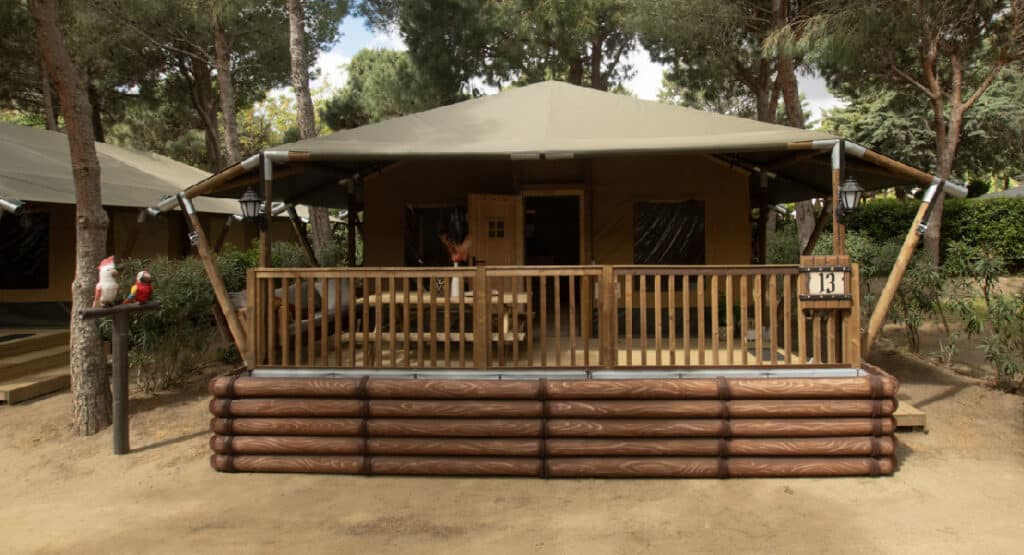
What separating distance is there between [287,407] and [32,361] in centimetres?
504

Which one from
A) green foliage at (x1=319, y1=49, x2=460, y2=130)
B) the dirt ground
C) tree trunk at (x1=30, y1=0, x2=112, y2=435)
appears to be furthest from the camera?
green foliage at (x1=319, y1=49, x2=460, y2=130)

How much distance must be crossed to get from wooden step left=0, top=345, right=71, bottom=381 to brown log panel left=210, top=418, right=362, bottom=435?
4298 mm

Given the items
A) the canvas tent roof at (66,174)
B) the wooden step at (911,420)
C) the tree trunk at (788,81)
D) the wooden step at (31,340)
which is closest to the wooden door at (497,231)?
the wooden step at (911,420)

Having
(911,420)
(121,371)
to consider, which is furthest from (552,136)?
(121,371)

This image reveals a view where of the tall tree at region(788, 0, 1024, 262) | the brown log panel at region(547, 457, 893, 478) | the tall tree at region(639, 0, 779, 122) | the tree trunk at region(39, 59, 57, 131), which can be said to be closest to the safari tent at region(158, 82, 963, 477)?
the brown log panel at region(547, 457, 893, 478)

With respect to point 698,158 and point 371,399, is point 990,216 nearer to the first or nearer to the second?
point 698,158

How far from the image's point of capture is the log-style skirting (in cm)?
470

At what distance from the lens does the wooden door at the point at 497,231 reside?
7664mm

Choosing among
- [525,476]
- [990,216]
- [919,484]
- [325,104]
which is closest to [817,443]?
[919,484]

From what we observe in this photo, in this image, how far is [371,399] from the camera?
4.88 metres

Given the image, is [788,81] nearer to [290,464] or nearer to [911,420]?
[911,420]

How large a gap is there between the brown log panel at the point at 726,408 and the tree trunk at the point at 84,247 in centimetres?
442

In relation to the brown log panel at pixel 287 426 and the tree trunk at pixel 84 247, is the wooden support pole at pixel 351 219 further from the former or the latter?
the brown log panel at pixel 287 426

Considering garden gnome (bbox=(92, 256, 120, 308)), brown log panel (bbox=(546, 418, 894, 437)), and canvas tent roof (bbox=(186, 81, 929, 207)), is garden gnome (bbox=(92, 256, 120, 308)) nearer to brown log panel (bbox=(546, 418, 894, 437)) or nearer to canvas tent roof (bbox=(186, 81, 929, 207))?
canvas tent roof (bbox=(186, 81, 929, 207))
